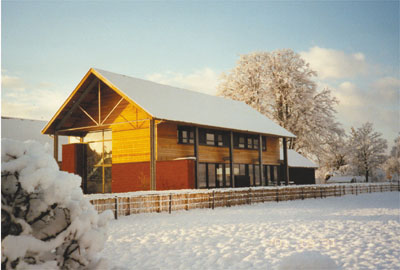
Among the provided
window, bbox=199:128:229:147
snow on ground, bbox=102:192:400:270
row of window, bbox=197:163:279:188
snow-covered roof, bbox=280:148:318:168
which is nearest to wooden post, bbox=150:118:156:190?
row of window, bbox=197:163:279:188

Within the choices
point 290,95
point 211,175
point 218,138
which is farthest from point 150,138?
point 290,95

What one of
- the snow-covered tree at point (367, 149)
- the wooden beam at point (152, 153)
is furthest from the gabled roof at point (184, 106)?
the snow-covered tree at point (367, 149)

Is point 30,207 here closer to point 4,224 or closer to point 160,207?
point 4,224

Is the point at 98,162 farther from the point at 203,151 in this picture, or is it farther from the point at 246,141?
the point at 246,141

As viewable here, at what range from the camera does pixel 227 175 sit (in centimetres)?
2898

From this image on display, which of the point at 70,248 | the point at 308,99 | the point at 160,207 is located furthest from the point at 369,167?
the point at 70,248

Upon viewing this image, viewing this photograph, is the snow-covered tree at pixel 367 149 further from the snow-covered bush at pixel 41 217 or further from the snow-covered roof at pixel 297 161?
the snow-covered bush at pixel 41 217

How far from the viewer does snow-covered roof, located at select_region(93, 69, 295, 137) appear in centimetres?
2402

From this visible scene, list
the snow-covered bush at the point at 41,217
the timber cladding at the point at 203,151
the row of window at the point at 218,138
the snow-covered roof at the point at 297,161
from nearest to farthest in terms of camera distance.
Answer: the snow-covered bush at the point at 41,217
the timber cladding at the point at 203,151
the row of window at the point at 218,138
the snow-covered roof at the point at 297,161

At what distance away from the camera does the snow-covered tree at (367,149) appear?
6488 centimetres

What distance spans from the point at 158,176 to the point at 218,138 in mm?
6970

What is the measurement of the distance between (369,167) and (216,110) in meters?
43.8

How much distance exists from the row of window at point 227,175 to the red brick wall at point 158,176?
1.76 m

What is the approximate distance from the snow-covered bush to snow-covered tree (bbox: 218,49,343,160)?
43.1m
